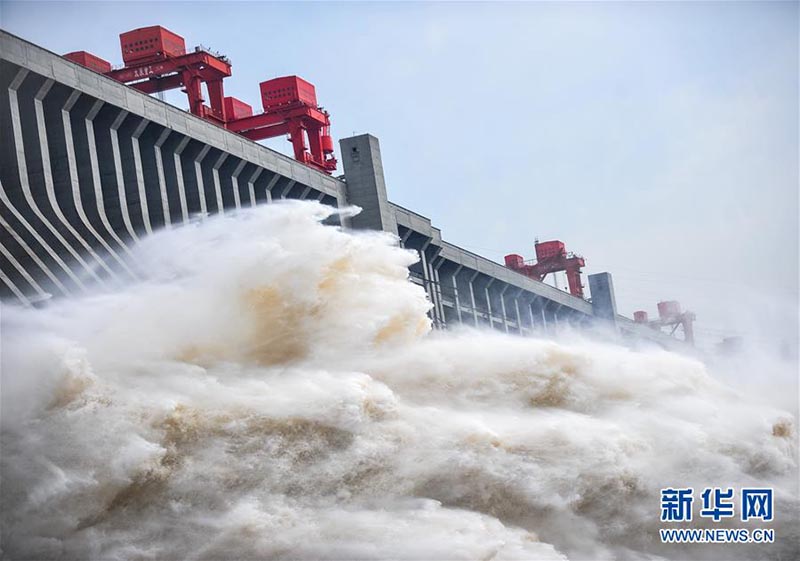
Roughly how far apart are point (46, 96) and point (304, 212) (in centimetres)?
966

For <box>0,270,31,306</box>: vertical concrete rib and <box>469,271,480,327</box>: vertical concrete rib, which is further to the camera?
<box>469,271,480,327</box>: vertical concrete rib

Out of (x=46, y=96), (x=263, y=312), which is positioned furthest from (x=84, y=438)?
(x=46, y=96)

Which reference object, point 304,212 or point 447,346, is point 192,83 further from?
point 447,346

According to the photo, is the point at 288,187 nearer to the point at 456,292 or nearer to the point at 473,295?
the point at 456,292

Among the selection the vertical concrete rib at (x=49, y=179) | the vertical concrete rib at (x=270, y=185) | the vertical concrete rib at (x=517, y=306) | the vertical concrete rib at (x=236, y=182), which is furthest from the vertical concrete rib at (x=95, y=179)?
the vertical concrete rib at (x=517, y=306)

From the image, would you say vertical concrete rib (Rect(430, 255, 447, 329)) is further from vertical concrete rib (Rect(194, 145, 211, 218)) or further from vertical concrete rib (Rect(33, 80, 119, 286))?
vertical concrete rib (Rect(33, 80, 119, 286))

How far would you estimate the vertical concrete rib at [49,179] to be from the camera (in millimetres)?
37000

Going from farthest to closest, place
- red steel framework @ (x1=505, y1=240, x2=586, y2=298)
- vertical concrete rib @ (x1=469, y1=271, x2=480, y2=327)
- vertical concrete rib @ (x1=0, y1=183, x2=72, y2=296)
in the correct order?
red steel framework @ (x1=505, y1=240, x2=586, y2=298)
vertical concrete rib @ (x1=469, y1=271, x2=480, y2=327)
vertical concrete rib @ (x1=0, y1=183, x2=72, y2=296)

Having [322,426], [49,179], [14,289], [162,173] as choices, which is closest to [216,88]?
[162,173]

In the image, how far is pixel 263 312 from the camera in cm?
3331

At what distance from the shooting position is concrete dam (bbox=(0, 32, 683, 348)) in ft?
Result: 117

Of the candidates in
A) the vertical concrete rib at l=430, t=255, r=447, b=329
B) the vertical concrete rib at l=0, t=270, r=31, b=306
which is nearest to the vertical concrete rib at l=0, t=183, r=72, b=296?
the vertical concrete rib at l=0, t=270, r=31, b=306

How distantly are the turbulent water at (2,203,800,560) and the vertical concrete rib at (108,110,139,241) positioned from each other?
3.56 feet

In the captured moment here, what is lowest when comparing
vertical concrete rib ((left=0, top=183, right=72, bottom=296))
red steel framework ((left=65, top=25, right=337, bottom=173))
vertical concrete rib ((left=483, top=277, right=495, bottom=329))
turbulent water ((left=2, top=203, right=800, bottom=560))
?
turbulent water ((left=2, top=203, right=800, bottom=560))
